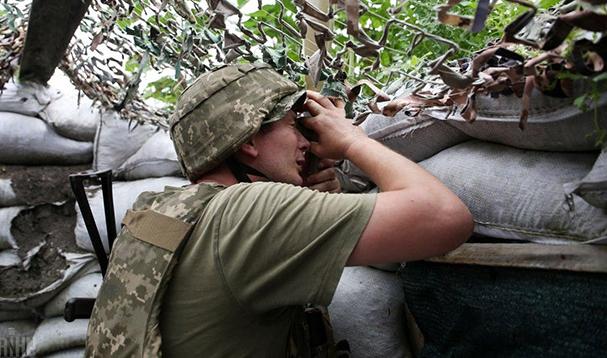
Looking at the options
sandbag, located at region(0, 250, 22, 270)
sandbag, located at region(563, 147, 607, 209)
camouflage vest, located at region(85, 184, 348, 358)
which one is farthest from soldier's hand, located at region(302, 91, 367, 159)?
sandbag, located at region(0, 250, 22, 270)

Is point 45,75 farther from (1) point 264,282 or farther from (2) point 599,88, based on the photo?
(2) point 599,88

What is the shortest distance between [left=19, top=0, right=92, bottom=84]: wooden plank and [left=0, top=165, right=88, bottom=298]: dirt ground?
425 millimetres

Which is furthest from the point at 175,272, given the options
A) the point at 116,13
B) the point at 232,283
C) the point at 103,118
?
the point at 103,118

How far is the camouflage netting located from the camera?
748 mm

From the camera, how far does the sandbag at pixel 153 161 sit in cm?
240

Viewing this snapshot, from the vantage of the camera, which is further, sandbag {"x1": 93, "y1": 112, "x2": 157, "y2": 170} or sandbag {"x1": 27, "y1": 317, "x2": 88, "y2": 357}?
sandbag {"x1": 93, "y1": 112, "x2": 157, "y2": 170}

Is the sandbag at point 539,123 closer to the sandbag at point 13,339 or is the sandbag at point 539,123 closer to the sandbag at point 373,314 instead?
the sandbag at point 373,314

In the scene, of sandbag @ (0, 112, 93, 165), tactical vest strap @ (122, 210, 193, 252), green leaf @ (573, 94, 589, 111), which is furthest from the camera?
sandbag @ (0, 112, 93, 165)

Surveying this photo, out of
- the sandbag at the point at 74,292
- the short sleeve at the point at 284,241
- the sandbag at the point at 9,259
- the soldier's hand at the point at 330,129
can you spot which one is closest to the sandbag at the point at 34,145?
the sandbag at the point at 9,259

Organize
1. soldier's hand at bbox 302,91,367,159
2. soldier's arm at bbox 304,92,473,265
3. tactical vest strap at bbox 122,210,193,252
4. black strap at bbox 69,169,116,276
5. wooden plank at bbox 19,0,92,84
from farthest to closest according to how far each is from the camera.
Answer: wooden plank at bbox 19,0,92,84, black strap at bbox 69,169,116,276, soldier's hand at bbox 302,91,367,159, tactical vest strap at bbox 122,210,193,252, soldier's arm at bbox 304,92,473,265

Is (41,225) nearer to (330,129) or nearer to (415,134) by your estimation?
(330,129)

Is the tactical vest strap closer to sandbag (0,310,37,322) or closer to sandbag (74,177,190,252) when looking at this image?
sandbag (74,177,190,252)

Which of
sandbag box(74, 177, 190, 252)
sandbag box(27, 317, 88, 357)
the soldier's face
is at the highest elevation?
the soldier's face

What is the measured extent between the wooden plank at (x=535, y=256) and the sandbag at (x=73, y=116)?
187 cm
